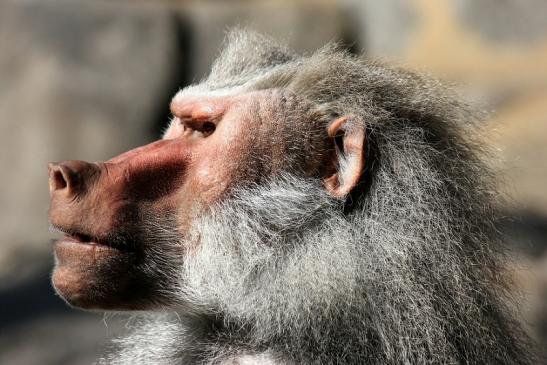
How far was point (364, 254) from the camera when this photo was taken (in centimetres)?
250

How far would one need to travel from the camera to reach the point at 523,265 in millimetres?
3047

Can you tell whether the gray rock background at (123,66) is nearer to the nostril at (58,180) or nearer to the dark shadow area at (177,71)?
the dark shadow area at (177,71)

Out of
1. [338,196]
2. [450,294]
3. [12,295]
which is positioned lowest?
[12,295]

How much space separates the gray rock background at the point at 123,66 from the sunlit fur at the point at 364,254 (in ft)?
15.2

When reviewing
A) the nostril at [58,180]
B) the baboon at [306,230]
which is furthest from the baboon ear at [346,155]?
the nostril at [58,180]

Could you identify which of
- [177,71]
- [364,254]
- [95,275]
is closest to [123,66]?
[177,71]

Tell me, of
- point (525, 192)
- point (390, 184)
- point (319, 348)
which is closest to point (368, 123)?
point (390, 184)

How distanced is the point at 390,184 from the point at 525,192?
4.70m

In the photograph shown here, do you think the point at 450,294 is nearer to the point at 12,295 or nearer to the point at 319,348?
the point at 319,348

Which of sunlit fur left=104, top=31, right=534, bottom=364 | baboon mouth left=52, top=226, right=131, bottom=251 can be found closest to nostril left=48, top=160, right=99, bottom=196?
baboon mouth left=52, top=226, right=131, bottom=251

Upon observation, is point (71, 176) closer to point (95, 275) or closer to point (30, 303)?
point (95, 275)

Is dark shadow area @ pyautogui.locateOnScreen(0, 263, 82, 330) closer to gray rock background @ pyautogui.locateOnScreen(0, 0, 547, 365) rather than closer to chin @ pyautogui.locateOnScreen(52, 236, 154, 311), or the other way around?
gray rock background @ pyautogui.locateOnScreen(0, 0, 547, 365)

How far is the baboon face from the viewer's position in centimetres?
254

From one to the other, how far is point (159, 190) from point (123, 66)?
17.7ft
